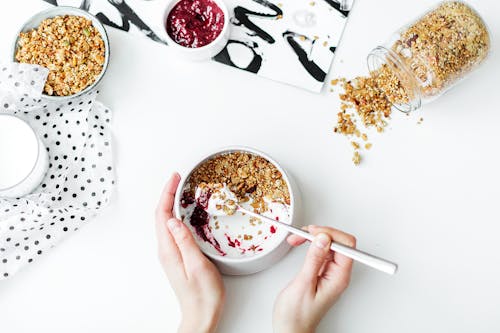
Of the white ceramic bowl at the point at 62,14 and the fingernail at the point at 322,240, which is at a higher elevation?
the white ceramic bowl at the point at 62,14

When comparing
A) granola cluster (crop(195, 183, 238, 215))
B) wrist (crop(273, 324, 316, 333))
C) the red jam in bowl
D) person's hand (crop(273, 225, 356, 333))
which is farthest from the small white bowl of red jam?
wrist (crop(273, 324, 316, 333))

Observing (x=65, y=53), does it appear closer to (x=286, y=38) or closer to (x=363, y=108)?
(x=286, y=38)

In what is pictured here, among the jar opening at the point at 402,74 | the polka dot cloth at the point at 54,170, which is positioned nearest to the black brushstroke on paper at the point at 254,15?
the jar opening at the point at 402,74

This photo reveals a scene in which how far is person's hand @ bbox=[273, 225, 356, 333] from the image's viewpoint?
36.7 inches

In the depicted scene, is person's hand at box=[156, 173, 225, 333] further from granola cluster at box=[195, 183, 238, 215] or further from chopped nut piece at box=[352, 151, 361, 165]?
chopped nut piece at box=[352, 151, 361, 165]

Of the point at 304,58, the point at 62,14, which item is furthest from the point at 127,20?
the point at 304,58

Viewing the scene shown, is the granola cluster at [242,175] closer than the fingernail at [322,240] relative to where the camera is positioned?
No

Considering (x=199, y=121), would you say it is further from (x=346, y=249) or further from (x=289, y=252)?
(x=346, y=249)

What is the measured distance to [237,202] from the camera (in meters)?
1.01

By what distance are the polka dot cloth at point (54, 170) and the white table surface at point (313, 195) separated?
28 mm

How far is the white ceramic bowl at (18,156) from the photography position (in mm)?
1025

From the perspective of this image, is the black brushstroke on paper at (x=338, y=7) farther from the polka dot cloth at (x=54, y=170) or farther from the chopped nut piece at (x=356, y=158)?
the polka dot cloth at (x=54, y=170)

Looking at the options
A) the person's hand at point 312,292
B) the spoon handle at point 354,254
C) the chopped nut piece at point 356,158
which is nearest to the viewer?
the spoon handle at point 354,254

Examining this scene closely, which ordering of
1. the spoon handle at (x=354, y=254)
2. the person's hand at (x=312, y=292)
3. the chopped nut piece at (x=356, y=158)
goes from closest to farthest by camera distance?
the spoon handle at (x=354, y=254) < the person's hand at (x=312, y=292) < the chopped nut piece at (x=356, y=158)
